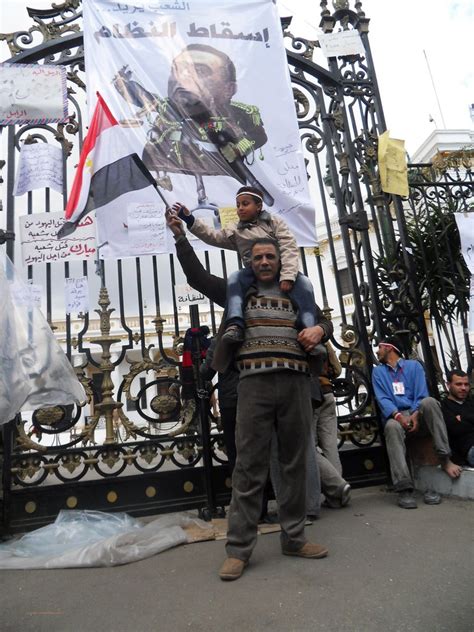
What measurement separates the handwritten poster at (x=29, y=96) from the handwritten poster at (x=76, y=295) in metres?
1.58

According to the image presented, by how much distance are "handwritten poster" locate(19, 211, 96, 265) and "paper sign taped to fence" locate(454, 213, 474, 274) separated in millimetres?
3978

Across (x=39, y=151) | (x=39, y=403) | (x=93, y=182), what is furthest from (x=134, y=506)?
(x=39, y=151)

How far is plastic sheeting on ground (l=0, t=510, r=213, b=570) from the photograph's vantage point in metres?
2.78

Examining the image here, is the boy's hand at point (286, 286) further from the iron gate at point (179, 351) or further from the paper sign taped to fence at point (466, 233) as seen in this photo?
the paper sign taped to fence at point (466, 233)

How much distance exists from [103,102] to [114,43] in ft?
2.20

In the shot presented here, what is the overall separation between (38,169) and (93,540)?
10.5 feet

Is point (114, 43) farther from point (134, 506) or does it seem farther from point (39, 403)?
point (134, 506)

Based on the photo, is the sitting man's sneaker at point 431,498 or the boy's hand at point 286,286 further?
the sitting man's sneaker at point 431,498

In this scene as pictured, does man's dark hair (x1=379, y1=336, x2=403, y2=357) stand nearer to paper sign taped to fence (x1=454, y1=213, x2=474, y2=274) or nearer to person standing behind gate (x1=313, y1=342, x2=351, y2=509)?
person standing behind gate (x1=313, y1=342, x2=351, y2=509)

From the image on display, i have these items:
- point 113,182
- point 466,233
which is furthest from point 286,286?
point 466,233

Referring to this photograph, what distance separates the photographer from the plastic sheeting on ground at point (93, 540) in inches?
110

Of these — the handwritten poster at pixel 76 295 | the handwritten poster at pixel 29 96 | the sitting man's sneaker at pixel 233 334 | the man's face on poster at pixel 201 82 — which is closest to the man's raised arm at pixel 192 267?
the sitting man's sneaker at pixel 233 334

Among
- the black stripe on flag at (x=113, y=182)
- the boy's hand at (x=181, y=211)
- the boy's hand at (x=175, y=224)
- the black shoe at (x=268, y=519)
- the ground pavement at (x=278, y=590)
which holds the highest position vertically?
the black stripe on flag at (x=113, y=182)

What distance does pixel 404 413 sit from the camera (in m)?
3.92
